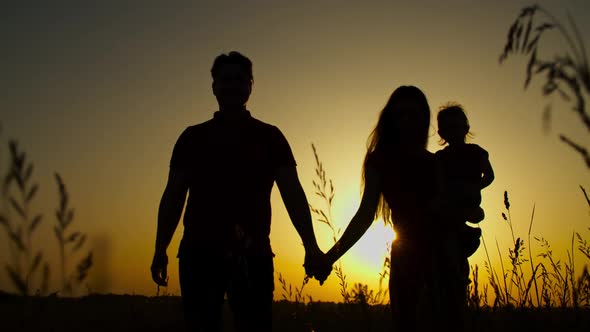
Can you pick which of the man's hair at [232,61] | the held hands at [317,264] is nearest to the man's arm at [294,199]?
the held hands at [317,264]

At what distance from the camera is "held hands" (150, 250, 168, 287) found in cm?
386

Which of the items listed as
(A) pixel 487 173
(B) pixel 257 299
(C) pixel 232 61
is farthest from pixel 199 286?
(A) pixel 487 173

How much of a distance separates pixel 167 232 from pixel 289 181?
2.79 ft

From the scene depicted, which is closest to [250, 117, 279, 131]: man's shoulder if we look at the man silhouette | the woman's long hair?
the man silhouette

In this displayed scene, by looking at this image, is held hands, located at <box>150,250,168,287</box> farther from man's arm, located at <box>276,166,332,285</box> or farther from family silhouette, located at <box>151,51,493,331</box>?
man's arm, located at <box>276,166,332,285</box>

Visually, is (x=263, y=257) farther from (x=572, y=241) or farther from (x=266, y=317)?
(x=572, y=241)

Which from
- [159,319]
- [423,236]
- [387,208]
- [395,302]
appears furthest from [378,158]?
[159,319]

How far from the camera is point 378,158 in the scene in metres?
4.43

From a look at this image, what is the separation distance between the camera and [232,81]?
4.07 m

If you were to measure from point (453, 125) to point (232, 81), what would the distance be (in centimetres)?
226

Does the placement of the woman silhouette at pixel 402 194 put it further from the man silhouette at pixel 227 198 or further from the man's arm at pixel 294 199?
the man silhouette at pixel 227 198

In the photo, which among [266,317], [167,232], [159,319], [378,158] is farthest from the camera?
[159,319]

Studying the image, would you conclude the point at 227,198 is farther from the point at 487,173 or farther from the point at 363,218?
the point at 487,173

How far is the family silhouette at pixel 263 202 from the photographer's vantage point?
366 cm
